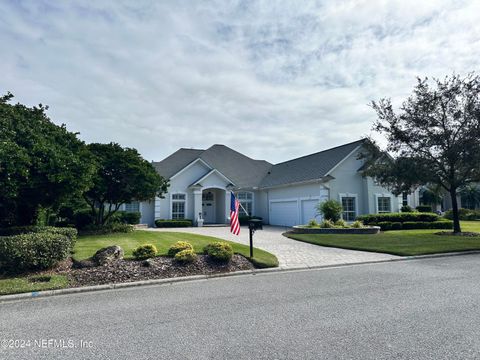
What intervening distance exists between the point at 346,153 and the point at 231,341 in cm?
2238

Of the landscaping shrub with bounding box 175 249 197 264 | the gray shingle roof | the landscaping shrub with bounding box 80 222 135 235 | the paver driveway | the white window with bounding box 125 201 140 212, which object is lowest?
A: the paver driveway

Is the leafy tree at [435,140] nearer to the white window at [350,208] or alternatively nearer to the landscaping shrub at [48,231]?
the white window at [350,208]

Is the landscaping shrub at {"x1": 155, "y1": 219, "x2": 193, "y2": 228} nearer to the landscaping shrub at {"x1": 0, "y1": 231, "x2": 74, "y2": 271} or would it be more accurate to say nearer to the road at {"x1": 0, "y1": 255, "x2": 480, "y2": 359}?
the landscaping shrub at {"x1": 0, "y1": 231, "x2": 74, "y2": 271}

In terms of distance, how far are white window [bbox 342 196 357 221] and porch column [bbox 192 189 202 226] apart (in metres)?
11.7

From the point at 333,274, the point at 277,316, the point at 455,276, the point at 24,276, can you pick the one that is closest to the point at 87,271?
the point at 24,276

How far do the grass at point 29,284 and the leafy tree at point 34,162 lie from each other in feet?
9.62

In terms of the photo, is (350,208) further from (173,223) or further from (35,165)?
(35,165)

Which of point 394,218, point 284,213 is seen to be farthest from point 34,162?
point 394,218

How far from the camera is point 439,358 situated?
3719mm

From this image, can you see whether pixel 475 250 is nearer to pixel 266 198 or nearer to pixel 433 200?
pixel 266 198

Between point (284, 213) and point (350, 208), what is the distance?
17.7ft

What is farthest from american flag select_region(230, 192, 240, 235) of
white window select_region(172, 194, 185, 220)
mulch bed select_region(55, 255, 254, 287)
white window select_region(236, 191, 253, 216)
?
white window select_region(236, 191, 253, 216)

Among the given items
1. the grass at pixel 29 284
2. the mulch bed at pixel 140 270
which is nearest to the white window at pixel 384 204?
the mulch bed at pixel 140 270

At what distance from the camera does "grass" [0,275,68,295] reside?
6810 millimetres
